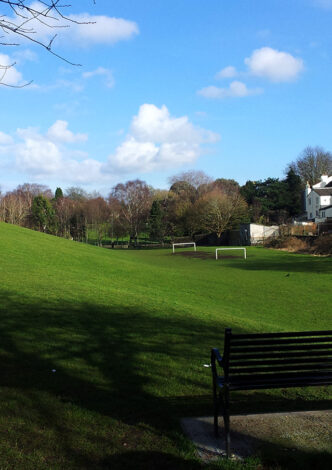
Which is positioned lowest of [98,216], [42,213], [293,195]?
[98,216]

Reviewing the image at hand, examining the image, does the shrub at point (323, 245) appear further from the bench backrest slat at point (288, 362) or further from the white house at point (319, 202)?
the bench backrest slat at point (288, 362)

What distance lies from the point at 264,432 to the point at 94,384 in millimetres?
2289

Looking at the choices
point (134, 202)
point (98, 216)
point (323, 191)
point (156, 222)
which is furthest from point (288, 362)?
point (98, 216)

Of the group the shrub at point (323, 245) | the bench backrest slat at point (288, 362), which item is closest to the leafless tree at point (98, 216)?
the shrub at point (323, 245)

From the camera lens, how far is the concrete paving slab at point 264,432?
13.0 feet

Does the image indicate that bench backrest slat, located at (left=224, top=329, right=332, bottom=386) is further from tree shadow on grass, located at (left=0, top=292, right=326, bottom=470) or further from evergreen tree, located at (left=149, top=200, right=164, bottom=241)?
evergreen tree, located at (left=149, top=200, right=164, bottom=241)

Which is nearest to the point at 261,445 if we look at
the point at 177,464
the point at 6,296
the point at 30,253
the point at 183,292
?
the point at 177,464

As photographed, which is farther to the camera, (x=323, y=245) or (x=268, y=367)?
(x=323, y=245)

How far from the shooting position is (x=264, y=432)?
4219 millimetres

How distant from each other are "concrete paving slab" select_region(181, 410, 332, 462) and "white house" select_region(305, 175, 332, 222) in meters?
74.9

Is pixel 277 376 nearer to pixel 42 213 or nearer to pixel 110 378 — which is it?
pixel 110 378

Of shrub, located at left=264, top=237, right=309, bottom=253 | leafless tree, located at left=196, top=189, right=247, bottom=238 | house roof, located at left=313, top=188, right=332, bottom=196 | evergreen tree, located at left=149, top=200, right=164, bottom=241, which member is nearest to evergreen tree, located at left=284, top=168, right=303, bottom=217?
house roof, located at left=313, top=188, right=332, bottom=196

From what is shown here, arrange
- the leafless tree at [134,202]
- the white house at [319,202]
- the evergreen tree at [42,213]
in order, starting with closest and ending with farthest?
the white house at [319,202] < the leafless tree at [134,202] < the evergreen tree at [42,213]

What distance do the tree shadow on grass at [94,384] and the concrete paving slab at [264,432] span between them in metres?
0.21
